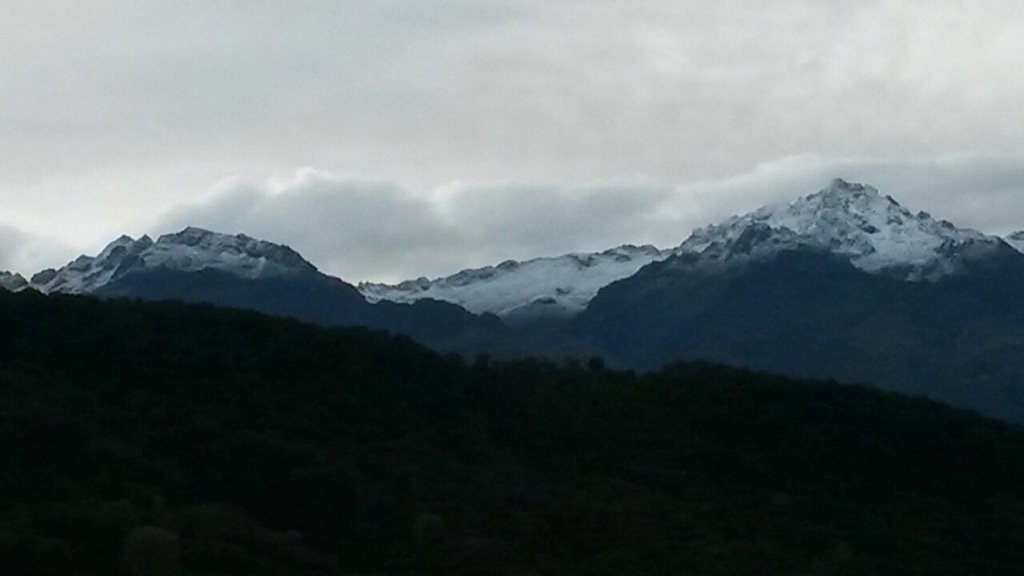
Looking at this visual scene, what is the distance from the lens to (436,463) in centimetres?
6438

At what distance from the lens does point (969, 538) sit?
60.8 m

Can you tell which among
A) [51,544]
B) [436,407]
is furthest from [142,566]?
[436,407]

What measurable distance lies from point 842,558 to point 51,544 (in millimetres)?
23120

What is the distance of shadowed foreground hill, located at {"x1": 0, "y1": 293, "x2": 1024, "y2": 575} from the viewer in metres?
51.9

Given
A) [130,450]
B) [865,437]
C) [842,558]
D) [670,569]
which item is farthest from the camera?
[865,437]

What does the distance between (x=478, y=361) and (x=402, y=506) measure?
2487cm

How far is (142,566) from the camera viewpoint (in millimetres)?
44281

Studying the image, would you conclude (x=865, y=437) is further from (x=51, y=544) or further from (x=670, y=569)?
(x=51, y=544)

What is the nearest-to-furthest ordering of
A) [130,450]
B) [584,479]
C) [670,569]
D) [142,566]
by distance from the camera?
[142,566] → [670,569] → [130,450] → [584,479]

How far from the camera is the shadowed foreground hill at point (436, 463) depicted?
51.9 m

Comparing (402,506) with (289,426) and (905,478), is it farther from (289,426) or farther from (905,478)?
(905,478)

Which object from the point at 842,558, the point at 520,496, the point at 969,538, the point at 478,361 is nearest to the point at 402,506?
the point at 520,496

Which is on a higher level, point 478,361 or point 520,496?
point 478,361

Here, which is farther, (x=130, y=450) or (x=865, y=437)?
(x=865, y=437)
